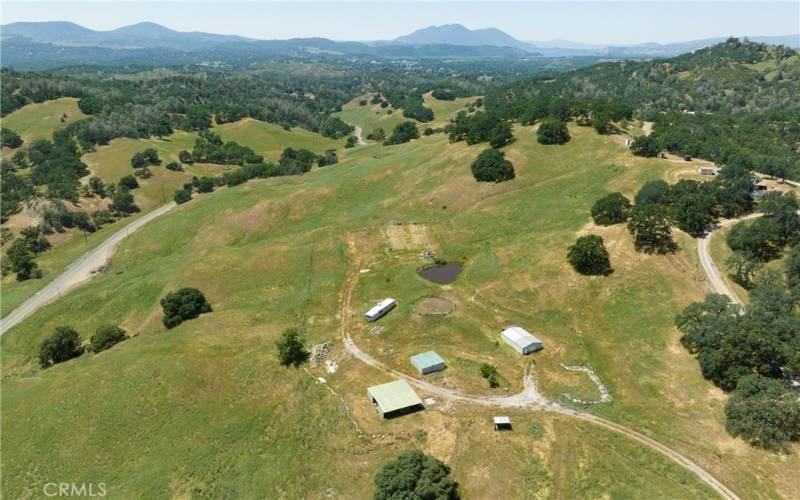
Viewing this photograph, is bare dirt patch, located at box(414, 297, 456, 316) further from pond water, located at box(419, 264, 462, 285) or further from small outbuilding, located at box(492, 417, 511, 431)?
small outbuilding, located at box(492, 417, 511, 431)

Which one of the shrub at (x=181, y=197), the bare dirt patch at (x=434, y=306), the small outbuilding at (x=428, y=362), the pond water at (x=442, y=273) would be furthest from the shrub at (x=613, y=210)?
the shrub at (x=181, y=197)

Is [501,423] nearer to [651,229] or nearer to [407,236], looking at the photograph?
[651,229]

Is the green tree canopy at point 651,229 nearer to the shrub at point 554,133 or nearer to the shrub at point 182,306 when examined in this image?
the shrub at point 554,133

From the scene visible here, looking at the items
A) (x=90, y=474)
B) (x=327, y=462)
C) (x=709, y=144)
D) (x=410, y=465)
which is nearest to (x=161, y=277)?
(x=90, y=474)

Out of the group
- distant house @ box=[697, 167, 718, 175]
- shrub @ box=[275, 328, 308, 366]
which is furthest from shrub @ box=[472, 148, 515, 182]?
shrub @ box=[275, 328, 308, 366]

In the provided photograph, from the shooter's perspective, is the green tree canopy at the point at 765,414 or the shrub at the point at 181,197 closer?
the green tree canopy at the point at 765,414

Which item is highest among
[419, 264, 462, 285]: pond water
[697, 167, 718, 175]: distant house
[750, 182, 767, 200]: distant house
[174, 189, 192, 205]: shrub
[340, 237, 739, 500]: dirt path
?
[697, 167, 718, 175]: distant house
